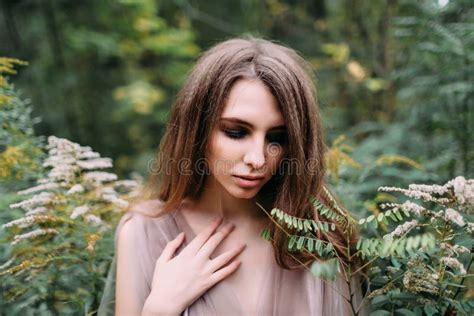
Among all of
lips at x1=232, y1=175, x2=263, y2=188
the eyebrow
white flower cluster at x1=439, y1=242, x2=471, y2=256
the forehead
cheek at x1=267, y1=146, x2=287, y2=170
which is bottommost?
white flower cluster at x1=439, y1=242, x2=471, y2=256

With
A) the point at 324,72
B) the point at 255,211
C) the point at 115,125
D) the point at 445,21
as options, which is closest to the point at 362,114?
the point at 324,72

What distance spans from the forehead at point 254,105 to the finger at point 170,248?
1.94 ft

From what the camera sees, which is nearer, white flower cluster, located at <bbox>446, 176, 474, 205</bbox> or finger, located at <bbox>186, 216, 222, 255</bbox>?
white flower cluster, located at <bbox>446, 176, 474, 205</bbox>

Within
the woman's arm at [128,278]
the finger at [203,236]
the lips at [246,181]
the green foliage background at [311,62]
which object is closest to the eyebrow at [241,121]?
the lips at [246,181]

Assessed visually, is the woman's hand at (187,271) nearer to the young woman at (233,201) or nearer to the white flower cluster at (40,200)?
the young woman at (233,201)

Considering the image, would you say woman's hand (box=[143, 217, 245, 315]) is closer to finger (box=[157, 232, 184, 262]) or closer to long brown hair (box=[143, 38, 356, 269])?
finger (box=[157, 232, 184, 262])

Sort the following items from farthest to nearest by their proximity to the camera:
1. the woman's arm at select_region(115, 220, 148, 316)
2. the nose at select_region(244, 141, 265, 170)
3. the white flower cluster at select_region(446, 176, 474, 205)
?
the woman's arm at select_region(115, 220, 148, 316), the nose at select_region(244, 141, 265, 170), the white flower cluster at select_region(446, 176, 474, 205)

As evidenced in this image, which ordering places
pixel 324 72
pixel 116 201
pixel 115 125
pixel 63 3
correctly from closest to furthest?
1. pixel 116 201
2. pixel 63 3
3. pixel 324 72
4. pixel 115 125

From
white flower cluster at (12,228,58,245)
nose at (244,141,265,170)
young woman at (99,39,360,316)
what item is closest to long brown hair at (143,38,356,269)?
young woman at (99,39,360,316)

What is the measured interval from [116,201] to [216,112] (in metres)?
0.77

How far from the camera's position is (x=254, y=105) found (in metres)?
1.71

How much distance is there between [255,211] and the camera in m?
2.08

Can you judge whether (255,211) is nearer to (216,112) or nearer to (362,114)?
(216,112)

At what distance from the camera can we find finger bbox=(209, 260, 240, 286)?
185 cm
